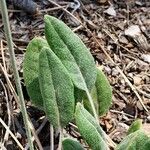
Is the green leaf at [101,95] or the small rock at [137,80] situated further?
the small rock at [137,80]

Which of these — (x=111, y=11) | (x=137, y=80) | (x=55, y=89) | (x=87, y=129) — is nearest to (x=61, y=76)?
(x=55, y=89)

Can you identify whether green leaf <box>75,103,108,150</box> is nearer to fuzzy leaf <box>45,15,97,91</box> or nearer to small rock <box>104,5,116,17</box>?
fuzzy leaf <box>45,15,97,91</box>

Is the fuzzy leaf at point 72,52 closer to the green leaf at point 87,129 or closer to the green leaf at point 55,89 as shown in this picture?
the green leaf at point 55,89

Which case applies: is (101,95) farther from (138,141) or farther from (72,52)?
(138,141)

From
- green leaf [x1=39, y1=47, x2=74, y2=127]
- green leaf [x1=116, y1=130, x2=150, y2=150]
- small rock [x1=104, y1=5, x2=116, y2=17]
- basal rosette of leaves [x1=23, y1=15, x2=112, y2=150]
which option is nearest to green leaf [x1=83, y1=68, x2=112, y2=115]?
basal rosette of leaves [x1=23, y1=15, x2=112, y2=150]

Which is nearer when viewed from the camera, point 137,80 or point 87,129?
point 87,129

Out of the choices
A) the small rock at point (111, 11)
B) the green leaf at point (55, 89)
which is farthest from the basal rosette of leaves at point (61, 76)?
the small rock at point (111, 11)
